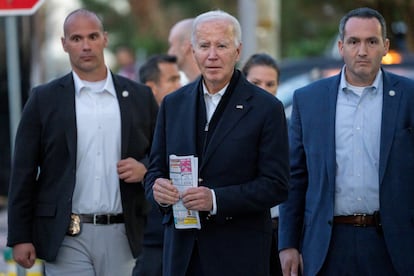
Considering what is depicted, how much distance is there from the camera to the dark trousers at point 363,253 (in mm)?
6199

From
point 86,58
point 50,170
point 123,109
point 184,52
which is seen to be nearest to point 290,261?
point 123,109

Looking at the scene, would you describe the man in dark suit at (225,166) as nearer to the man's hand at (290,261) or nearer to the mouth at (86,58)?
the man's hand at (290,261)

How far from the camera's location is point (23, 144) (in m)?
6.97

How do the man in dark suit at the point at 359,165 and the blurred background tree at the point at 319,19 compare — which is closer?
the man in dark suit at the point at 359,165

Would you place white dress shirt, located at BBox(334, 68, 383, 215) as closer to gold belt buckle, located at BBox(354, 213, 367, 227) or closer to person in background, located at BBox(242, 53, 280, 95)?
gold belt buckle, located at BBox(354, 213, 367, 227)

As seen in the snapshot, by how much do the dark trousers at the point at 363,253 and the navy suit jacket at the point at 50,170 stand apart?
4.89 feet

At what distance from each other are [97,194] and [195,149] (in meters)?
1.23

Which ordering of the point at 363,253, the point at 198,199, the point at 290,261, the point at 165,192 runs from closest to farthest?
the point at 198,199 → the point at 165,192 → the point at 363,253 → the point at 290,261

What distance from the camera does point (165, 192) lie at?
19.2ft

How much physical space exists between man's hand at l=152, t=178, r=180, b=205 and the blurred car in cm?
501

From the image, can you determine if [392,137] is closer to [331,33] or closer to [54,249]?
[54,249]

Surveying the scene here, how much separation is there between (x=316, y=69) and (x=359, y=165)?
488 cm

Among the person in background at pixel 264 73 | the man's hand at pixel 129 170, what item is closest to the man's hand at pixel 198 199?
the man's hand at pixel 129 170

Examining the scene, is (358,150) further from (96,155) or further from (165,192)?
(96,155)
